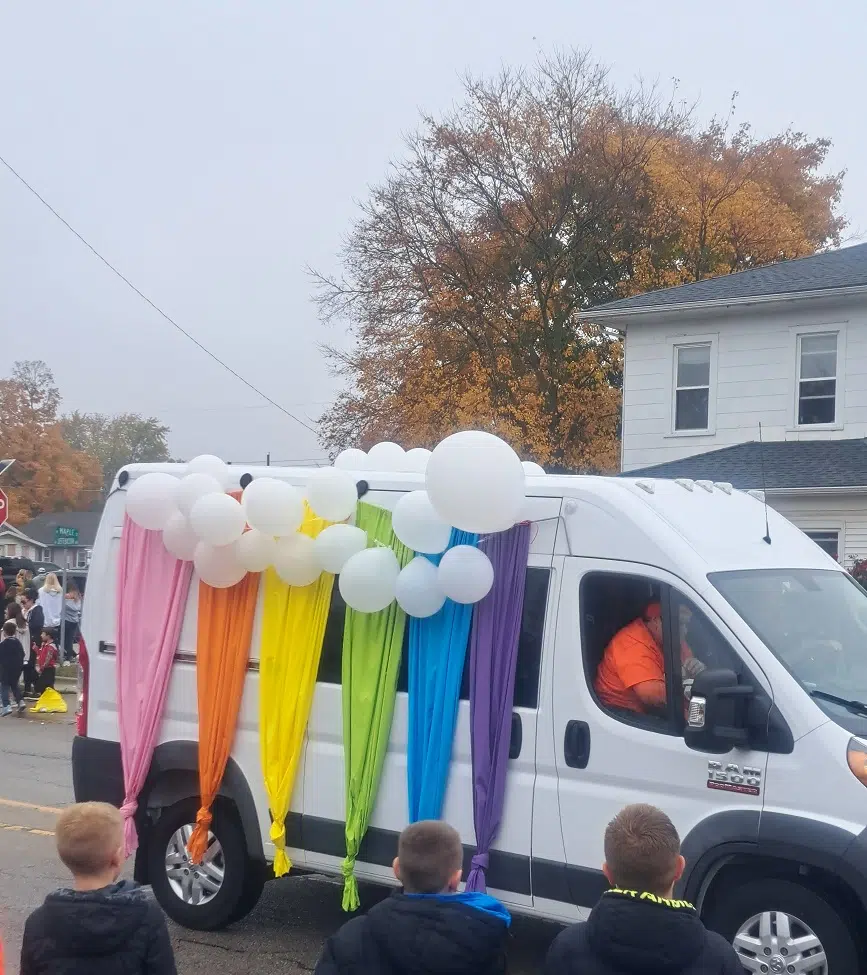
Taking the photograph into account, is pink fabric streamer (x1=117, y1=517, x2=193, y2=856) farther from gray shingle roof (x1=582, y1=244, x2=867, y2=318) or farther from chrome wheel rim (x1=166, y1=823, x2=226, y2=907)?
gray shingle roof (x1=582, y1=244, x2=867, y2=318)

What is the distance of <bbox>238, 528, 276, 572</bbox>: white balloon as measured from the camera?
627 cm

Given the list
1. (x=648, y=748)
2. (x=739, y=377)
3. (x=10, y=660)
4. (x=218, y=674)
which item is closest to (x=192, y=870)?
(x=218, y=674)

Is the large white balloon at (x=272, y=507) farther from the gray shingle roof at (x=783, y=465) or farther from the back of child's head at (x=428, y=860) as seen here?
the gray shingle roof at (x=783, y=465)

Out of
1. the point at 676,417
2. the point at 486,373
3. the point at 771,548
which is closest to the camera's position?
the point at 771,548

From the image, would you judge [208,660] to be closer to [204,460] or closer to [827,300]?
[204,460]

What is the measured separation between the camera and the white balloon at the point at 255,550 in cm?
627

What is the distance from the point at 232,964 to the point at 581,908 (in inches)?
73.9

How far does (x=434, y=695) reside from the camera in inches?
227

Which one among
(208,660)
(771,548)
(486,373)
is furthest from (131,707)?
(486,373)

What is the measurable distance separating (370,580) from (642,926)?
2.90 meters

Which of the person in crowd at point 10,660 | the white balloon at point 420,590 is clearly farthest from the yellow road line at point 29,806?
the person in crowd at point 10,660

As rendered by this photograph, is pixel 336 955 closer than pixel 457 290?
Yes

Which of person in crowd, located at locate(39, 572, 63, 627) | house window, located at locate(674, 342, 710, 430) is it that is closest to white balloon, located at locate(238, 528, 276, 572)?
person in crowd, located at locate(39, 572, 63, 627)

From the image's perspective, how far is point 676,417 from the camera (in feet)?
73.4
